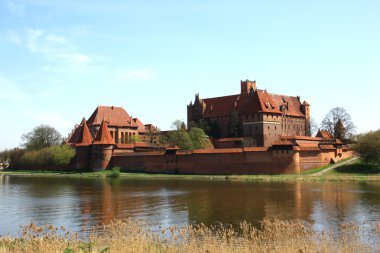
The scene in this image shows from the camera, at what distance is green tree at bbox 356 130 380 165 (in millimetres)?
42281

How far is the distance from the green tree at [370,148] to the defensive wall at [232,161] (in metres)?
3.81

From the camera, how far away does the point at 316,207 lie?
2136 cm

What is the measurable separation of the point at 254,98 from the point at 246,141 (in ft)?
19.6

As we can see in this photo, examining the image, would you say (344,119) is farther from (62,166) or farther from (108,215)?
(108,215)

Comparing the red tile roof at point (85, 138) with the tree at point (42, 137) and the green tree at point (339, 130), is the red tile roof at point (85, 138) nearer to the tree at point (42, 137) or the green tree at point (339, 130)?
the tree at point (42, 137)

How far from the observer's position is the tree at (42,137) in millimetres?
71562

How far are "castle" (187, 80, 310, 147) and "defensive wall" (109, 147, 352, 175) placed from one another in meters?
10.2

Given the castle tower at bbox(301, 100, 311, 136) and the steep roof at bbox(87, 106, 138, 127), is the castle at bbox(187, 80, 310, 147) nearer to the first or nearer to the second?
the castle tower at bbox(301, 100, 311, 136)

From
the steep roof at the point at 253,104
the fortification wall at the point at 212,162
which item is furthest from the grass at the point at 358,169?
the steep roof at the point at 253,104

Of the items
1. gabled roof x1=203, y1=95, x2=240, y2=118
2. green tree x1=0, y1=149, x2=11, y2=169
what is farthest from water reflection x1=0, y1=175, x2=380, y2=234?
green tree x1=0, y1=149, x2=11, y2=169

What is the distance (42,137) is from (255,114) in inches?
1293

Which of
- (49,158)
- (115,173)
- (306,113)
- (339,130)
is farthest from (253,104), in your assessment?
(49,158)

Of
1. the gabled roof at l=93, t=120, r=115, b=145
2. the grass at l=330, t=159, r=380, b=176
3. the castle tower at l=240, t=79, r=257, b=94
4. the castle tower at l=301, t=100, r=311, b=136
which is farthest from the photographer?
the castle tower at l=301, t=100, r=311, b=136

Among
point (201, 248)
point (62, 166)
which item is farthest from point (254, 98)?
point (201, 248)
